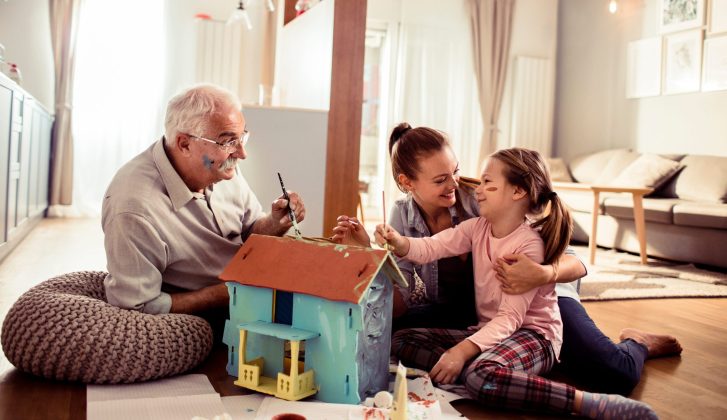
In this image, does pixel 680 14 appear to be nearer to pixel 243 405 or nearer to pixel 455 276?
pixel 455 276

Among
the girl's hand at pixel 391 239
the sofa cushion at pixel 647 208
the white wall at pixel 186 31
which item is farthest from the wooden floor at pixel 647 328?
the white wall at pixel 186 31

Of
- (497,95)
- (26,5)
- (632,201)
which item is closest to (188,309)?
(632,201)

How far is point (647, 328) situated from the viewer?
2725mm

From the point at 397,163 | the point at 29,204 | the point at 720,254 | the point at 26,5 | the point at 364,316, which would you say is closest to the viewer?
the point at 364,316

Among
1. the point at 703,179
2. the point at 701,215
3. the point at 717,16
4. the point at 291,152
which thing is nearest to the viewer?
the point at 291,152

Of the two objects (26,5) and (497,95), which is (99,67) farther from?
(497,95)

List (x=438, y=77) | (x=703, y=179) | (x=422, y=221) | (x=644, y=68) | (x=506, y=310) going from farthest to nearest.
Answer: (x=438, y=77) → (x=644, y=68) → (x=703, y=179) → (x=422, y=221) → (x=506, y=310)

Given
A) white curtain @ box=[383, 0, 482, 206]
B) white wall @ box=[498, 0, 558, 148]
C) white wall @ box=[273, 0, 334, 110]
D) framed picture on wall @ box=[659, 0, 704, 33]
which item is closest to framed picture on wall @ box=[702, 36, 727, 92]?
framed picture on wall @ box=[659, 0, 704, 33]

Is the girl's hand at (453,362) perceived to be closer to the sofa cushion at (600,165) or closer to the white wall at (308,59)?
the white wall at (308,59)

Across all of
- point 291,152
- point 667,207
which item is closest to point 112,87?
point 291,152

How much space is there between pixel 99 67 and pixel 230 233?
15.9 feet

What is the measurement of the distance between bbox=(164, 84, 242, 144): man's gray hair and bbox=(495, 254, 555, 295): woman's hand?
3.11 ft

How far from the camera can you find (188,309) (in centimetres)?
201

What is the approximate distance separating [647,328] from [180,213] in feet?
6.15
